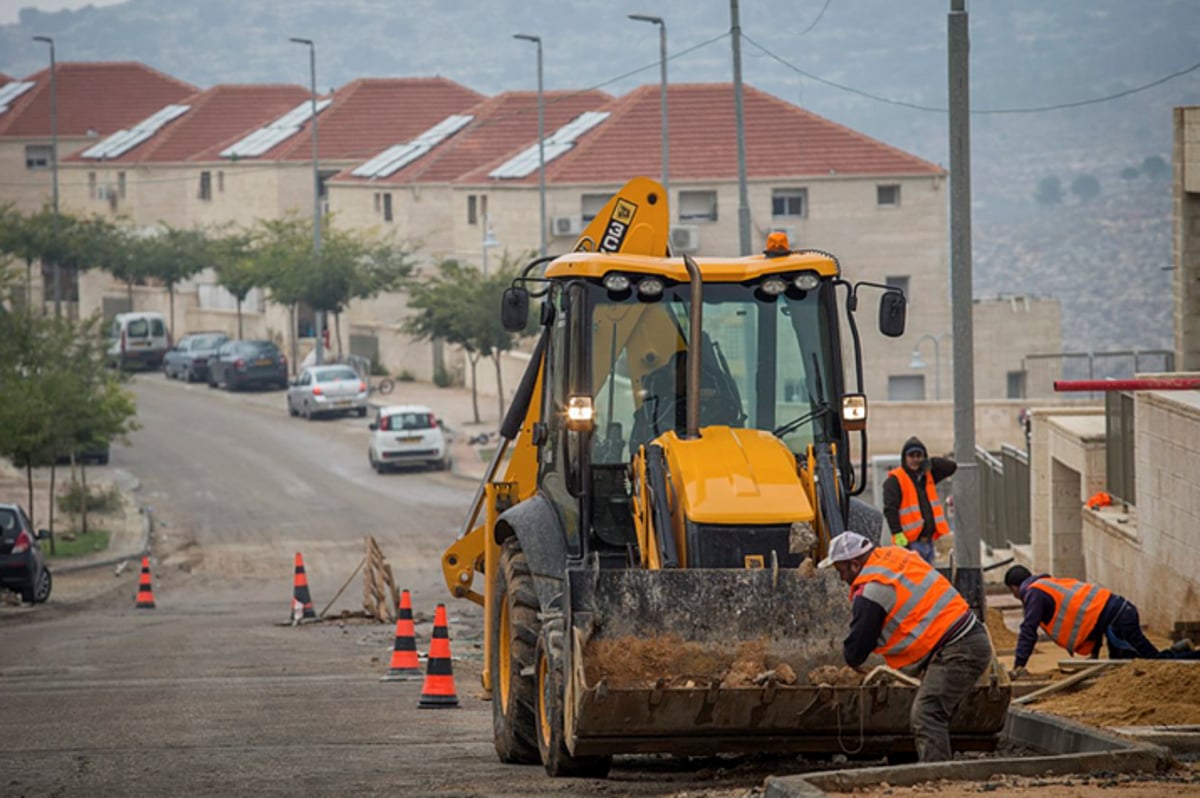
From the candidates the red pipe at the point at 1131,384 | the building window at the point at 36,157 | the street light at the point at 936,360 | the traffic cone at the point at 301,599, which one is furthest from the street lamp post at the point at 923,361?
the building window at the point at 36,157

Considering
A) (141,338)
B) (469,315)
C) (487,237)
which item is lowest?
(141,338)

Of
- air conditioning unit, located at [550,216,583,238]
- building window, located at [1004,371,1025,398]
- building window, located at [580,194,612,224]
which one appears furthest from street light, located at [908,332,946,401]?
air conditioning unit, located at [550,216,583,238]

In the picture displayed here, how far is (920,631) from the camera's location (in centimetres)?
1012

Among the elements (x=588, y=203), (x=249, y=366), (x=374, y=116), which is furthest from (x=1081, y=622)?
(x=374, y=116)

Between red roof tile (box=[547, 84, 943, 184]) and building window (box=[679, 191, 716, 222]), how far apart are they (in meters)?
0.51

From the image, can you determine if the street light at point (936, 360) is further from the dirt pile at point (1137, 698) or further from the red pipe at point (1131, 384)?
the dirt pile at point (1137, 698)

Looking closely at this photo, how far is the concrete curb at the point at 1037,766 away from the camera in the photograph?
9.69 metres

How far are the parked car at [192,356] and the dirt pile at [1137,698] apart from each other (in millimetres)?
53660

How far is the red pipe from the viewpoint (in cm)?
1712

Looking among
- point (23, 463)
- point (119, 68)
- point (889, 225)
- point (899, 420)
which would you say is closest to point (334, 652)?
point (23, 463)

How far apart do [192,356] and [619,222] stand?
173ft

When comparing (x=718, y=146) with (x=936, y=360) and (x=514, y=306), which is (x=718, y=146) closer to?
(x=936, y=360)

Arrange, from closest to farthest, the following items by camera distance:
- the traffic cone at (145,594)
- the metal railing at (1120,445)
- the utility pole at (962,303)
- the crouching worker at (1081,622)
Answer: the crouching worker at (1081,622) < the utility pole at (962,303) < the metal railing at (1120,445) < the traffic cone at (145,594)

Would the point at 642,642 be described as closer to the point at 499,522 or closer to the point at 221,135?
the point at 499,522
